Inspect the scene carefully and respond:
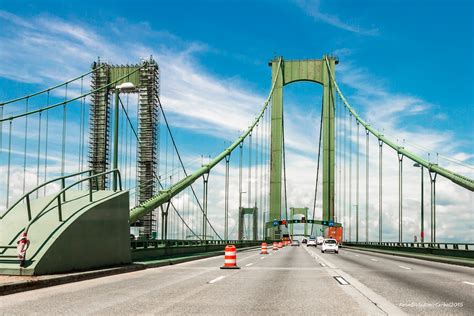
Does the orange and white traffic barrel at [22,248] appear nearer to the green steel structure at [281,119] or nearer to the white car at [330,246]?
the white car at [330,246]

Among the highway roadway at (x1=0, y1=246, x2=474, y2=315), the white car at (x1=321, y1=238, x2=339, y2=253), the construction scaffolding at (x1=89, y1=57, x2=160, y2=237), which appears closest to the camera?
the highway roadway at (x1=0, y1=246, x2=474, y2=315)

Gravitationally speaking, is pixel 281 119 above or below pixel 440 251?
above

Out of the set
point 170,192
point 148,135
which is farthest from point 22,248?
point 148,135

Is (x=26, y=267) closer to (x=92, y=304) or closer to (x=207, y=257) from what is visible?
→ (x=92, y=304)

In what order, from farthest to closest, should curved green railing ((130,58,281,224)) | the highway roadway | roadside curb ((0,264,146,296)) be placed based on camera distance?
curved green railing ((130,58,281,224))
roadside curb ((0,264,146,296))
the highway roadway

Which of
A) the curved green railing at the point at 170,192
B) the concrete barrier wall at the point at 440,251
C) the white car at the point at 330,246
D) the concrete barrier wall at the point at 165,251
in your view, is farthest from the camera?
the white car at the point at 330,246

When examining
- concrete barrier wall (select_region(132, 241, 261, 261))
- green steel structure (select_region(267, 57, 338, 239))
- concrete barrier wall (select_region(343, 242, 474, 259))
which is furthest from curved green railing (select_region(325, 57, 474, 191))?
green steel structure (select_region(267, 57, 338, 239))

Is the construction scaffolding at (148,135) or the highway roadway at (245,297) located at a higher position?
the construction scaffolding at (148,135)

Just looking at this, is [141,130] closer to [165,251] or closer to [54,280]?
[165,251]

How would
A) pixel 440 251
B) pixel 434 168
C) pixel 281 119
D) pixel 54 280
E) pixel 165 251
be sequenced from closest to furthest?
pixel 54 280 < pixel 165 251 < pixel 440 251 < pixel 434 168 < pixel 281 119

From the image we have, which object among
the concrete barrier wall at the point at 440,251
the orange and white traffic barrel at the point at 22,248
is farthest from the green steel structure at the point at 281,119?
the orange and white traffic barrel at the point at 22,248

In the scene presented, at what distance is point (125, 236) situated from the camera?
789 inches

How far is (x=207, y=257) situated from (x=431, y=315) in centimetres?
2745

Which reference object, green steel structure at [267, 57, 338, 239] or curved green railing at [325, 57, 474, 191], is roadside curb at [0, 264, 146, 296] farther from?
green steel structure at [267, 57, 338, 239]
